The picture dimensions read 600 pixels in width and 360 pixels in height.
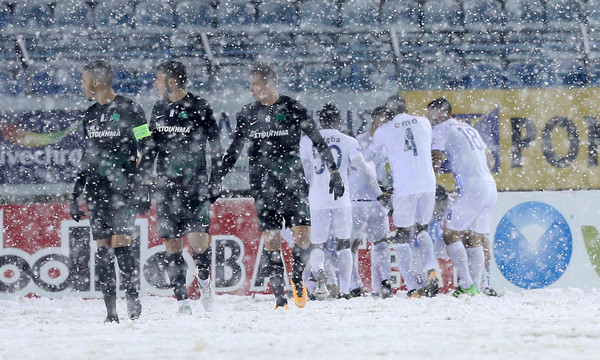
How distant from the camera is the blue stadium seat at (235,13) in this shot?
15.1 meters

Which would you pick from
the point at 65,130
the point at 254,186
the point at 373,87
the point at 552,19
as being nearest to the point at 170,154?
the point at 254,186

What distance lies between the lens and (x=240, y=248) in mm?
9328

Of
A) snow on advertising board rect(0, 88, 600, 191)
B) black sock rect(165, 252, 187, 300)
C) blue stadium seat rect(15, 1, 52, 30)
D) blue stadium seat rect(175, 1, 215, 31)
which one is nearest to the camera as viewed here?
black sock rect(165, 252, 187, 300)

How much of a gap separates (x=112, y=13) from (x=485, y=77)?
20.7 feet

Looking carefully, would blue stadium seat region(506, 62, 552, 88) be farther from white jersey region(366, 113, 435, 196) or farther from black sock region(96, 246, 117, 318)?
black sock region(96, 246, 117, 318)

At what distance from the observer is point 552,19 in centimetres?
1567

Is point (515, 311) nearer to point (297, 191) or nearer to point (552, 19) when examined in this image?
point (297, 191)

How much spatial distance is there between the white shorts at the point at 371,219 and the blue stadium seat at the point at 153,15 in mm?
7256

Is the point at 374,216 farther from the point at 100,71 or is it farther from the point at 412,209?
the point at 100,71

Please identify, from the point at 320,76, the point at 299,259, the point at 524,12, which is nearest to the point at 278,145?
the point at 299,259

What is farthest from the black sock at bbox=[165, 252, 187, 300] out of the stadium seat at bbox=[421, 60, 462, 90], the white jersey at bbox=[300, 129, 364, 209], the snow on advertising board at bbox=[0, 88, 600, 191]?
the stadium seat at bbox=[421, 60, 462, 90]

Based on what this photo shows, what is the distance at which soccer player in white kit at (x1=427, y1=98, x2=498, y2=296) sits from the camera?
26.9 feet

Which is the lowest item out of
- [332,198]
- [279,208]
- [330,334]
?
[330,334]

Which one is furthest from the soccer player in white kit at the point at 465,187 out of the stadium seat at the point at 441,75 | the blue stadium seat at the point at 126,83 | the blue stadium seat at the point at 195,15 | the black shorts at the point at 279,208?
the blue stadium seat at the point at 195,15
